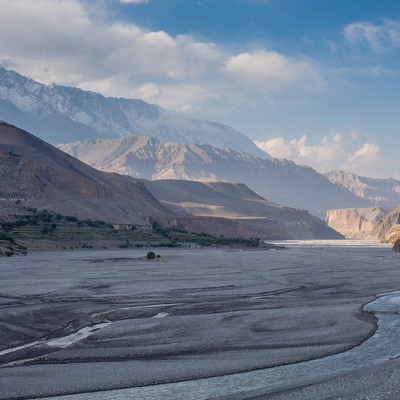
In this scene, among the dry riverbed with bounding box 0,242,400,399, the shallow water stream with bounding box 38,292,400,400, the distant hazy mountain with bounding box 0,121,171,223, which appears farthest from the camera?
the distant hazy mountain with bounding box 0,121,171,223

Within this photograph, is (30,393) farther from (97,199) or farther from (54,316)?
(97,199)

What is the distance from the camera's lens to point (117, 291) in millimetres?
34219

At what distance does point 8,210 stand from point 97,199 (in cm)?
4123

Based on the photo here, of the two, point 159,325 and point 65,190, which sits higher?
point 65,190

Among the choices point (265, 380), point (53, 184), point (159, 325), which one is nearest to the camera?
point (265, 380)

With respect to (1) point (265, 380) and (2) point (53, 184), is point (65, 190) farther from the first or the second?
(1) point (265, 380)

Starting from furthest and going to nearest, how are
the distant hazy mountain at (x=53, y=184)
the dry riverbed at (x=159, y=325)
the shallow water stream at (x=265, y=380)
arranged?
1. the distant hazy mountain at (x=53, y=184)
2. the dry riverbed at (x=159, y=325)
3. the shallow water stream at (x=265, y=380)

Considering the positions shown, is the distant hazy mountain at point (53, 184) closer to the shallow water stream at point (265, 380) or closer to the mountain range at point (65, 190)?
the mountain range at point (65, 190)

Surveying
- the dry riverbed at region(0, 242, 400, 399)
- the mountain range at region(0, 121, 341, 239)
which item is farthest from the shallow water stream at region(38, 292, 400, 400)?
the mountain range at region(0, 121, 341, 239)

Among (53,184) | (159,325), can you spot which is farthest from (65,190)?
(159,325)

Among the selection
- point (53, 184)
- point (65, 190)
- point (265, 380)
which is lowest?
point (265, 380)

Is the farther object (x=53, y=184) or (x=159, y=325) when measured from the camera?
(x=53, y=184)

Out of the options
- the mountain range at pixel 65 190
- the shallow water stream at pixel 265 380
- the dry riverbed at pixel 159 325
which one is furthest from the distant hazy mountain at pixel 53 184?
the shallow water stream at pixel 265 380

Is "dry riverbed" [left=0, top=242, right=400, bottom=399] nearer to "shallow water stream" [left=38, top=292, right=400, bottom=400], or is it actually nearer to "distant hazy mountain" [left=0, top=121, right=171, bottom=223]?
"shallow water stream" [left=38, top=292, right=400, bottom=400]
